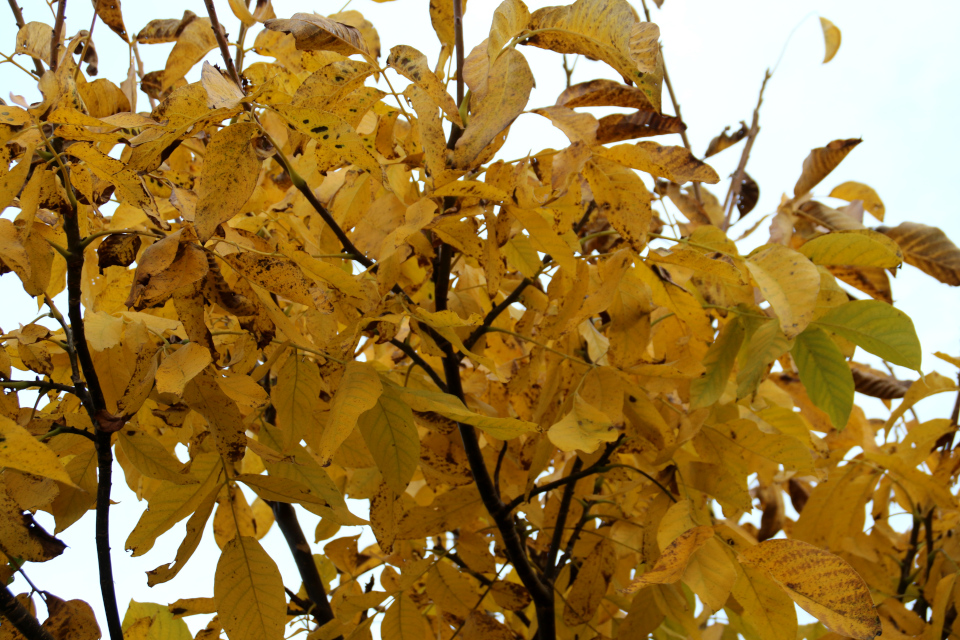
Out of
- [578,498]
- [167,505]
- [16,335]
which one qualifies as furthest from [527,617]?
[16,335]

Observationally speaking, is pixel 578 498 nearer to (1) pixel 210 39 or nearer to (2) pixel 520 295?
(2) pixel 520 295

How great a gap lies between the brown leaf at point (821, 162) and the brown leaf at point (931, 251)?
0.11 metres

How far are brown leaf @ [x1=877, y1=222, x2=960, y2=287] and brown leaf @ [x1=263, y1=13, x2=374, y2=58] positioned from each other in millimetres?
635

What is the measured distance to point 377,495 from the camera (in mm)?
568

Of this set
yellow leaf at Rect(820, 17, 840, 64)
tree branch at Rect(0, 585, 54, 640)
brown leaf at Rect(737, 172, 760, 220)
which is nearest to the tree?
tree branch at Rect(0, 585, 54, 640)

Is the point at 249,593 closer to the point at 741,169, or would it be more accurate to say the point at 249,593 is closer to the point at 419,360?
the point at 419,360

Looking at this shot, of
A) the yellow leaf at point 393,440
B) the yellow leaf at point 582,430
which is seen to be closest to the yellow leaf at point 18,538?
the yellow leaf at point 393,440

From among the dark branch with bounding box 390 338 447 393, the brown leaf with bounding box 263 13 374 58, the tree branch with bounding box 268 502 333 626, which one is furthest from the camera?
the tree branch with bounding box 268 502 333 626

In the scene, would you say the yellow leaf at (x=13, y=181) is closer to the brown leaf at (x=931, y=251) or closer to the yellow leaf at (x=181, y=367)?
the yellow leaf at (x=181, y=367)

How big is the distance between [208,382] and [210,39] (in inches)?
17.5

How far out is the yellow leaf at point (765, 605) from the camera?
492 millimetres

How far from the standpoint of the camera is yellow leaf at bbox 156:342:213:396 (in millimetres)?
393

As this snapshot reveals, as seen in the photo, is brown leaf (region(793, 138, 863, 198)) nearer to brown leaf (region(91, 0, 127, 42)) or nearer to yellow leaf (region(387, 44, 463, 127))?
yellow leaf (region(387, 44, 463, 127))

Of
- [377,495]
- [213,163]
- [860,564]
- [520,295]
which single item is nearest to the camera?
[213,163]
